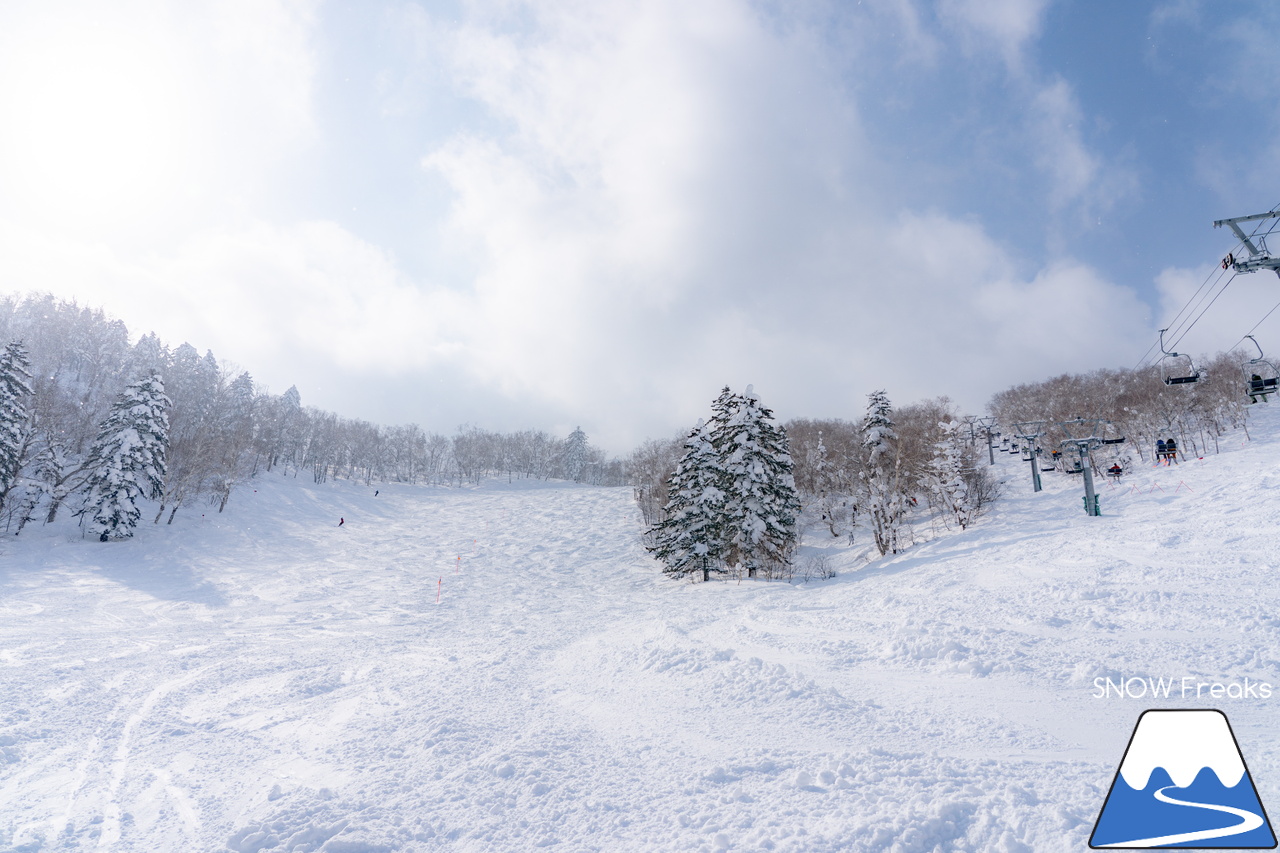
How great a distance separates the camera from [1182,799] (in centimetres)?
428

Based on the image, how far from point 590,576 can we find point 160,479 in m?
31.4

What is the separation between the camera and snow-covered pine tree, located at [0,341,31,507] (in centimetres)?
2964

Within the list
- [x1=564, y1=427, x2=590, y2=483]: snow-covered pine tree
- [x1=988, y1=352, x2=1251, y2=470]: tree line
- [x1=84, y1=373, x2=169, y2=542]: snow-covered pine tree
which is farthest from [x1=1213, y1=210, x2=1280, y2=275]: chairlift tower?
[x1=564, y1=427, x2=590, y2=483]: snow-covered pine tree

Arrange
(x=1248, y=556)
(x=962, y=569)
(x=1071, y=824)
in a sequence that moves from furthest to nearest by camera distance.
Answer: (x=962, y=569), (x=1248, y=556), (x=1071, y=824)

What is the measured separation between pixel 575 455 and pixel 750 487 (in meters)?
91.9

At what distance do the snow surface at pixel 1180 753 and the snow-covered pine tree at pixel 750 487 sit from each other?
2077 centimetres

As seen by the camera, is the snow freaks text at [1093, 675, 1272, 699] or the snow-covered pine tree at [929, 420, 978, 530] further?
the snow-covered pine tree at [929, 420, 978, 530]

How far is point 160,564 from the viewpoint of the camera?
2967 centimetres

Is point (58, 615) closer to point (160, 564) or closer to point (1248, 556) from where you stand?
point (160, 564)

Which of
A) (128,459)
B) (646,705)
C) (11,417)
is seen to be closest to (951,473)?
(646,705)

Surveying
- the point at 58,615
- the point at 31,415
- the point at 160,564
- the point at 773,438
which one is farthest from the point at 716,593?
the point at 31,415

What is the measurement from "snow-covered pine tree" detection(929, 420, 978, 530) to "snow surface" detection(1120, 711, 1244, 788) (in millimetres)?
33863

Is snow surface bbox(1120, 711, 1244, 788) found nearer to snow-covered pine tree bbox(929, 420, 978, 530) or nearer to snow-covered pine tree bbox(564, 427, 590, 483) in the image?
snow-covered pine tree bbox(929, 420, 978, 530)

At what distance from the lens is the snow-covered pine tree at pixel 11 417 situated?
97.2 feet
